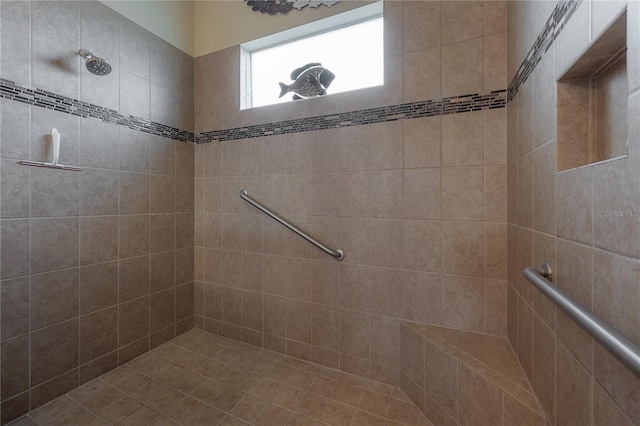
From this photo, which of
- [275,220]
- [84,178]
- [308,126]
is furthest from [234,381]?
[308,126]

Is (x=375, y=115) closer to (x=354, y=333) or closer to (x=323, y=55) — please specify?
(x=323, y=55)

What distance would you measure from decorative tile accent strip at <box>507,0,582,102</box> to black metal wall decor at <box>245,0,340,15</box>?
114 cm

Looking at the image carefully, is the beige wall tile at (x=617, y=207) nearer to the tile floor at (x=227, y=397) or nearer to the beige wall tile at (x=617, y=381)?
the beige wall tile at (x=617, y=381)

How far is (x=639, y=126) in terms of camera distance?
0.44 meters

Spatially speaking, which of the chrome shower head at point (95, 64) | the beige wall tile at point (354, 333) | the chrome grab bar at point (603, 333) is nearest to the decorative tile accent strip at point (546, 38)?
the chrome grab bar at point (603, 333)

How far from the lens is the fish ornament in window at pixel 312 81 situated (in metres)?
1.61

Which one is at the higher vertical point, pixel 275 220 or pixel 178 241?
pixel 275 220

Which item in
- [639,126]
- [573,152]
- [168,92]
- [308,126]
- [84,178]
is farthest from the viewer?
[168,92]

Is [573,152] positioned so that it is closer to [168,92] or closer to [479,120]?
[479,120]

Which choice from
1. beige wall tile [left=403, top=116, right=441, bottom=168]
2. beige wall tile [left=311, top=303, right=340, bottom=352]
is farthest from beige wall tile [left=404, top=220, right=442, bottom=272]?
beige wall tile [left=311, top=303, right=340, bottom=352]

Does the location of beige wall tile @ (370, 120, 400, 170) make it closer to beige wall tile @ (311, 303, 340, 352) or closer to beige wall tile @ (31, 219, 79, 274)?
beige wall tile @ (311, 303, 340, 352)

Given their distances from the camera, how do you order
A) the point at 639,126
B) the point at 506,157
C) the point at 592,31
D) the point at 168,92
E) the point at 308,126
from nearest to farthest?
the point at 639,126, the point at 592,31, the point at 506,157, the point at 308,126, the point at 168,92

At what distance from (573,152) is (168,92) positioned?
2254mm

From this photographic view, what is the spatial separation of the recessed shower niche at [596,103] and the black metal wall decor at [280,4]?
1402mm
